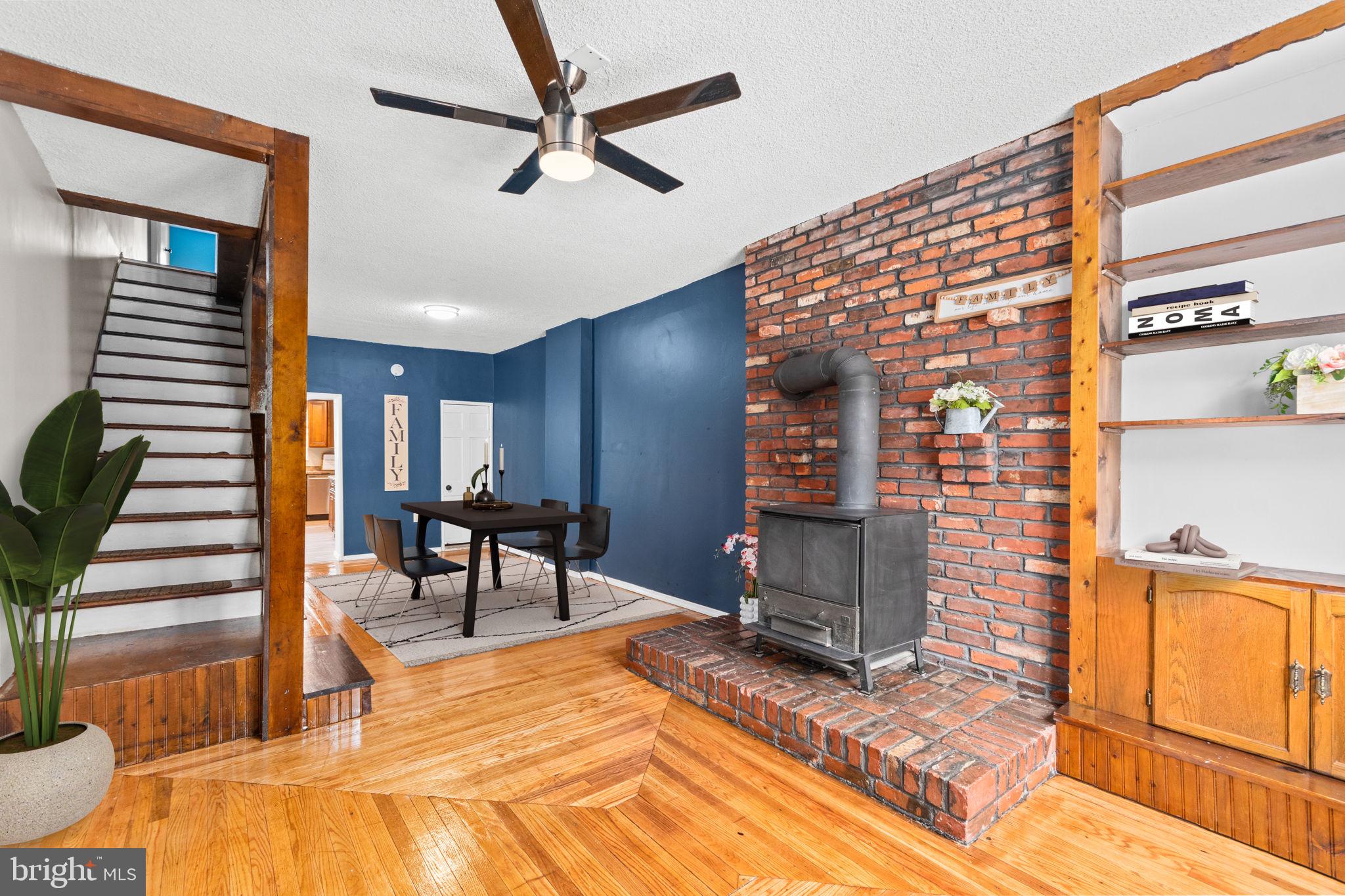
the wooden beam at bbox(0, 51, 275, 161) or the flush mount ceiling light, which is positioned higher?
the wooden beam at bbox(0, 51, 275, 161)

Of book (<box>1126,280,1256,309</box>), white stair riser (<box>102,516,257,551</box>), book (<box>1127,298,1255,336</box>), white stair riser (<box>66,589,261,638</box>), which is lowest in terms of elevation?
white stair riser (<box>66,589,261,638</box>)

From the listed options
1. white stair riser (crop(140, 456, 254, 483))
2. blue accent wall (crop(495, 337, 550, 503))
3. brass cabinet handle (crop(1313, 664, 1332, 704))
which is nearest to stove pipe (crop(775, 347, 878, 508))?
brass cabinet handle (crop(1313, 664, 1332, 704))

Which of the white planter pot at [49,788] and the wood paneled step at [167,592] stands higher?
the wood paneled step at [167,592]

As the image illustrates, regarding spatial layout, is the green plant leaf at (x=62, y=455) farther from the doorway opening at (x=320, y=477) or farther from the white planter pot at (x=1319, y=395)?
the doorway opening at (x=320, y=477)

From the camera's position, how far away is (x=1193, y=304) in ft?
7.11

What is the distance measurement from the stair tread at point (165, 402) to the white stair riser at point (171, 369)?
24 centimetres

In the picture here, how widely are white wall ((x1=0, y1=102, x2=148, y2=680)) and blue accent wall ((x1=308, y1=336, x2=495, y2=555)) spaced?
3149 millimetres

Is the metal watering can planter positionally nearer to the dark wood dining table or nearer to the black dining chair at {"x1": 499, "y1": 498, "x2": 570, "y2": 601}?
the dark wood dining table

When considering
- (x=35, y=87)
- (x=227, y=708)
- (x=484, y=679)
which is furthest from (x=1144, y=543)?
(x=35, y=87)

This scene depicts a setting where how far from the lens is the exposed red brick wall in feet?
8.52

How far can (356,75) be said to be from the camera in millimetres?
2301

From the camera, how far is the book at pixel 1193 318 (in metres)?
2.06

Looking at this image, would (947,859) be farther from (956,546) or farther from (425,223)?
(425,223)

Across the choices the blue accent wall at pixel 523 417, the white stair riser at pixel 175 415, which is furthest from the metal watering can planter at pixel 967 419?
the blue accent wall at pixel 523 417
